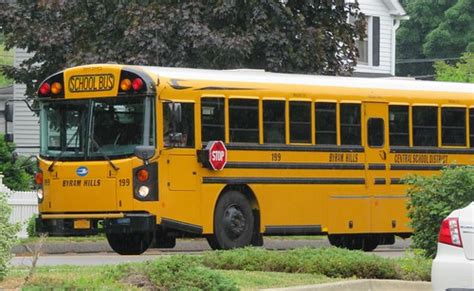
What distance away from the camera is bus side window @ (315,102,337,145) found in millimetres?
22266

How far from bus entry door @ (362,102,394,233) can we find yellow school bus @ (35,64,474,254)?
1.0 inches

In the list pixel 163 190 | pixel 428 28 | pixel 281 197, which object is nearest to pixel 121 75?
pixel 163 190

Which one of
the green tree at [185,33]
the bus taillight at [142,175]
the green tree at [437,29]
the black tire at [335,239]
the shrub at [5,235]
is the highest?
the green tree at [437,29]

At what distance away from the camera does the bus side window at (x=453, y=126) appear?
79.4 feet

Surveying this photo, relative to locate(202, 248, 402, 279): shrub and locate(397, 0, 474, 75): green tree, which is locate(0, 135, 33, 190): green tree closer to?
locate(202, 248, 402, 279): shrub

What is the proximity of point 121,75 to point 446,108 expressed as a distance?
7050 millimetres

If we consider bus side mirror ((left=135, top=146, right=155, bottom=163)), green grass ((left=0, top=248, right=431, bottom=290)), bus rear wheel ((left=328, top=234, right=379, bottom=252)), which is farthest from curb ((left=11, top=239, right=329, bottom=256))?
green grass ((left=0, top=248, right=431, bottom=290))

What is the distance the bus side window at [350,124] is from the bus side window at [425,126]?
1.39 metres

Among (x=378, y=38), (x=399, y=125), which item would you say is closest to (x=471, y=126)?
(x=399, y=125)

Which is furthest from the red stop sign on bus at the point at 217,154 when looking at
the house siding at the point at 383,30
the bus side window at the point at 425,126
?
the house siding at the point at 383,30

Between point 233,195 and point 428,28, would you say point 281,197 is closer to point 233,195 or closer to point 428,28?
point 233,195

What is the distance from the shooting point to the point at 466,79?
54.4m

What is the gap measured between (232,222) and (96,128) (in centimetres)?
273

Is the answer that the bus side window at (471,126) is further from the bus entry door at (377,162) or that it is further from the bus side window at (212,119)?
the bus side window at (212,119)
